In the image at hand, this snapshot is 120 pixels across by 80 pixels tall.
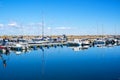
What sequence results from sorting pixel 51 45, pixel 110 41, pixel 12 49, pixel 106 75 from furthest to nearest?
pixel 110 41, pixel 51 45, pixel 12 49, pixel 106 75

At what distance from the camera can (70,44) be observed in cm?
8281

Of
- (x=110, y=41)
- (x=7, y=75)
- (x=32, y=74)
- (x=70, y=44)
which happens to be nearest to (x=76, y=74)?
(x=32, y=74)

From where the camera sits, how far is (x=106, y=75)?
27531mm

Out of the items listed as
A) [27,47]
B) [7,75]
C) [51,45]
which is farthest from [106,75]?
[51,45]

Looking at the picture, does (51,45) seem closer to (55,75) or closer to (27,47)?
(27,47)

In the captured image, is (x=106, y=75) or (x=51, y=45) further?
(x=51, y=45)

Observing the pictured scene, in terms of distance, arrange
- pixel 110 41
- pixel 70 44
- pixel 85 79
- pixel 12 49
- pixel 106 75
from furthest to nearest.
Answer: pixel 110 41 < pixel 70 44 < pixel 12 49 < pixel 106 75 < pixel 85 79

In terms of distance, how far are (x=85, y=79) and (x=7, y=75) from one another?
9476 millimetres

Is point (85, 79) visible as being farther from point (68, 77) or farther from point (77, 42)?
point (77, 42)

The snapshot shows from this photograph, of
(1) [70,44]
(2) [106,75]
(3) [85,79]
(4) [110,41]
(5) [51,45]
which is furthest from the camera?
(4) [110,41]

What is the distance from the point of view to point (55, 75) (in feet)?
91.0

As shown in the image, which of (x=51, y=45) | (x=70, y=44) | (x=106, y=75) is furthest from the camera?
(x=70, y=44)

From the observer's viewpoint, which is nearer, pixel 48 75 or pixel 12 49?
pixel 48 75

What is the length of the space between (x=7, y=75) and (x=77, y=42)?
54.3m
